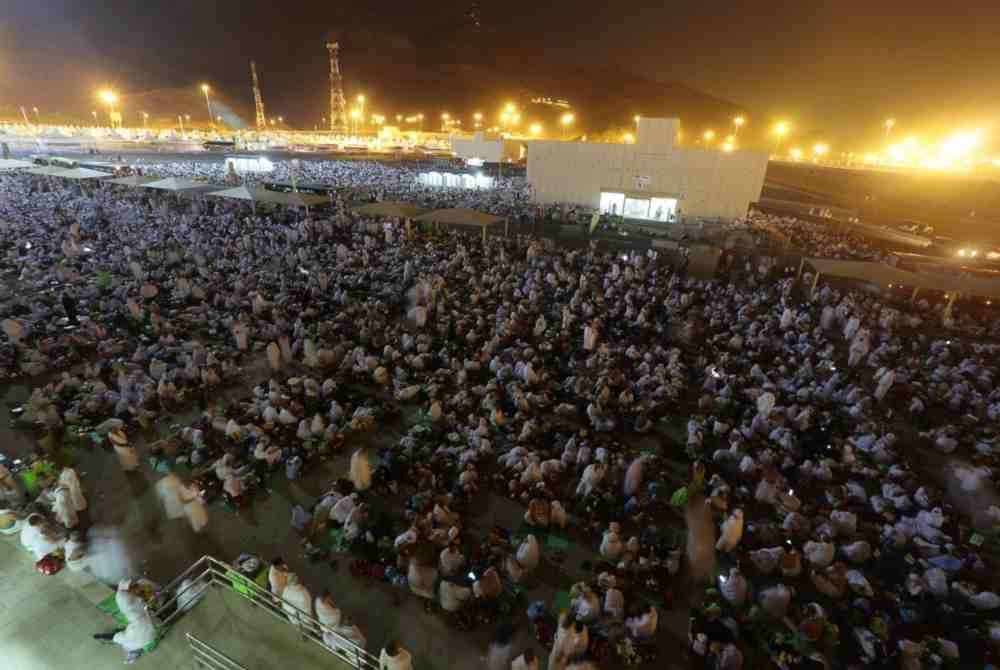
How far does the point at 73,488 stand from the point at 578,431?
317 inches

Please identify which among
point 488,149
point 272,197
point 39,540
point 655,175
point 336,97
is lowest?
point 39,540

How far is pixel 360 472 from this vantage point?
754 centimetres

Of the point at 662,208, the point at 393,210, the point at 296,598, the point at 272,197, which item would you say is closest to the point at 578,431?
the point at 296,598

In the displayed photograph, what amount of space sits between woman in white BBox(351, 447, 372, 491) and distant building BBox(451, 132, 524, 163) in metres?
46.7

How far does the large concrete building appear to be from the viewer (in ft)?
88.0

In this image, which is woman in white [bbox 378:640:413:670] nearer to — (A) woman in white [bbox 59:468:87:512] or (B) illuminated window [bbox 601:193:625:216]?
(A) woman in white [bbox 59:468:87:512]

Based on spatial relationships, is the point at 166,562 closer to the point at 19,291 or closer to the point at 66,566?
the point at 66,566

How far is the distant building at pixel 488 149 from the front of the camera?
1949 inches

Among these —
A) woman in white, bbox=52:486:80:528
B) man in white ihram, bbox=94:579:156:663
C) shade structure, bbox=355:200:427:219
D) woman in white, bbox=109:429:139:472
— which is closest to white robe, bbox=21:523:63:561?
woman in white, bbox=52:486:80:528

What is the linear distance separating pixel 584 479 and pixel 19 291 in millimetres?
18404

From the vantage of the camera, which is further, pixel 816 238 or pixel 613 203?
pixel 613 203

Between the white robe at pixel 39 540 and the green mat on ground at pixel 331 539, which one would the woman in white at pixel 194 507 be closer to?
the white robe at pixel 39 540

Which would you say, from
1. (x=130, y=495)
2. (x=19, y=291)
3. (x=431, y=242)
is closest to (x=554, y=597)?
(x=130, y=495)

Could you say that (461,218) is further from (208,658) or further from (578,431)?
(208,658)
